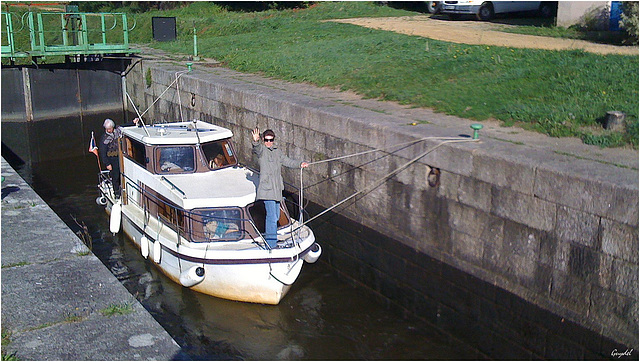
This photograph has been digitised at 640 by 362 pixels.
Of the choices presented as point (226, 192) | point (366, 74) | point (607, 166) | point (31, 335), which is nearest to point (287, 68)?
point (366, 74)

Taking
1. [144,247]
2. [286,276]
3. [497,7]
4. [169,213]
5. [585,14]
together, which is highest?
[497,7]

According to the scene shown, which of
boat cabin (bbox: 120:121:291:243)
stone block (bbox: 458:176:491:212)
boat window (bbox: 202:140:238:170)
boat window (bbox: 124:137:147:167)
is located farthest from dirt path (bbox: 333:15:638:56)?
boat window (bbox: 124:137:147:167)

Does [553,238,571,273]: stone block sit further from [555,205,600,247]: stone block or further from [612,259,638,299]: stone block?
[612,259,638,299]: stone block

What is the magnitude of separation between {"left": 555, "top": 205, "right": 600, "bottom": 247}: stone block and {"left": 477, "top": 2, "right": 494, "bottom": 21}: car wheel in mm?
15629

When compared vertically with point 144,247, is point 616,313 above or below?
above

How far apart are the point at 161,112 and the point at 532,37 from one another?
36.0ft

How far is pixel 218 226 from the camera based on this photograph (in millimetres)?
9641

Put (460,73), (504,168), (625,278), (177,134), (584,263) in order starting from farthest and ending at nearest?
(460,73)
(177,134)
(504,168)
(584,263)
(625,278)

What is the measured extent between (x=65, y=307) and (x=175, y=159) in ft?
15.5

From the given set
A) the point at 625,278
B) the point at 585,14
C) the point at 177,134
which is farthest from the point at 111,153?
the point at 585,14

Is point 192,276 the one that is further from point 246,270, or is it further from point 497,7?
point 497,7

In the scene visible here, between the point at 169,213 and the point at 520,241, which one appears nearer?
the point at 520,241

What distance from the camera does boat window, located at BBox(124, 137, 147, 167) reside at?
11.3 m

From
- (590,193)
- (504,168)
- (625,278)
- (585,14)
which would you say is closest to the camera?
(625,278)
